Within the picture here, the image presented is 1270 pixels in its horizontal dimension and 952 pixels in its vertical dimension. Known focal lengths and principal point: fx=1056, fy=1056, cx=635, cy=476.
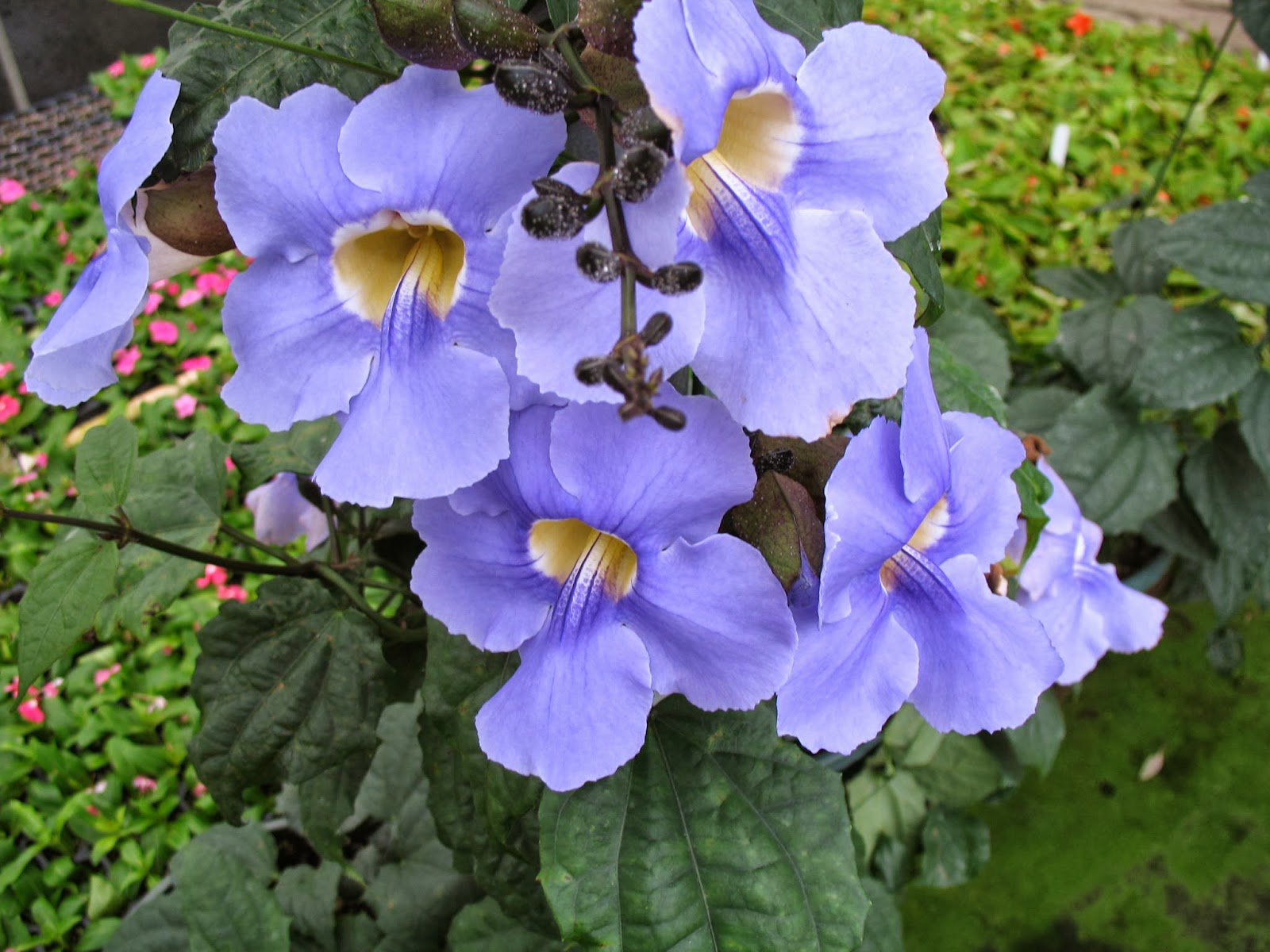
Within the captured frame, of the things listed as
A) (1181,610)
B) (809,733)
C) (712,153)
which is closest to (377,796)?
(809,733)

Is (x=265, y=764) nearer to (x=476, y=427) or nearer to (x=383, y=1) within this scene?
(x=476, y=427)

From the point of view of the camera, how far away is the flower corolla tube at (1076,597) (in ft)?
3.51

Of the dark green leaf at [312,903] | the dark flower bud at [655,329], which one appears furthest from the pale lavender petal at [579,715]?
the dark green leaf at [312,903]

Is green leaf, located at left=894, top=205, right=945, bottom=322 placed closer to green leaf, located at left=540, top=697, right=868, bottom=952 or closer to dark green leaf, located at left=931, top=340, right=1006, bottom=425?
dark green leaf, located at left=931, top=340, right=1006, bottom=425

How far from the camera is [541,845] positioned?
2.41 ft

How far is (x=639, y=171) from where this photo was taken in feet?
1.47

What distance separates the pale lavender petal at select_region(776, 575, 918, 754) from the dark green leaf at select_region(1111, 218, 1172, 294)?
1.71 metres

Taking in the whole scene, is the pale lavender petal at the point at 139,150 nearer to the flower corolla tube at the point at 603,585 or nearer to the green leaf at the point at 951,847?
the flower corolla tube at the point at 603,585

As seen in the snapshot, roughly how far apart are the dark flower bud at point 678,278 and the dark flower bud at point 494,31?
17 centimetres

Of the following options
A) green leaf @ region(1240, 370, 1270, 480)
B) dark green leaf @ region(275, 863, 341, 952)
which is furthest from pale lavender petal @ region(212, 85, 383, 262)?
green leaf @ region(1240, 370, 1270, 480)

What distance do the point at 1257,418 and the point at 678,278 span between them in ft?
5.34

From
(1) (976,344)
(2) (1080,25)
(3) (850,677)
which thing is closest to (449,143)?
(3) (850,677)

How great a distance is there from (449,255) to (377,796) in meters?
1.11

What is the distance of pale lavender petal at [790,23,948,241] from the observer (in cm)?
55
